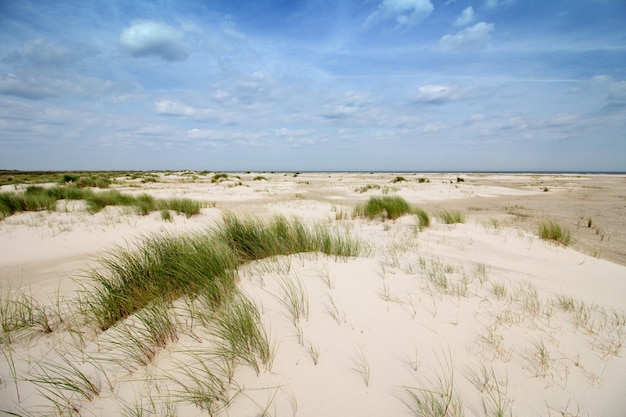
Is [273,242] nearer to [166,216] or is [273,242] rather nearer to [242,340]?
[242,340]

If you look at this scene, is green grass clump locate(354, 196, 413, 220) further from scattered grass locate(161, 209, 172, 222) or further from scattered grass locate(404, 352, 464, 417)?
scattered grass locate(404, 352, 464, 417)

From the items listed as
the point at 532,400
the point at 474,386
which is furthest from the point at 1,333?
the point at 532,400

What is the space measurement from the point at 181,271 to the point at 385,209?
7475 mm

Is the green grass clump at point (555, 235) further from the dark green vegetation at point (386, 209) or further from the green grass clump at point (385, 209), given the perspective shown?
the green grass clump at point (385, 209)

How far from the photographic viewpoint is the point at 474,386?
67.8 inches

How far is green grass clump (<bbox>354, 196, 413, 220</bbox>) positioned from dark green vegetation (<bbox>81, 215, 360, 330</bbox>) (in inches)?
182

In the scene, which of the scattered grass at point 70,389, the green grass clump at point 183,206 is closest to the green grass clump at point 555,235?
the scattered grass at point 70,389

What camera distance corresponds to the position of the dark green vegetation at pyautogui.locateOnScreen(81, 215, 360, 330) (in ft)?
8.50

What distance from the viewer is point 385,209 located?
9.20m

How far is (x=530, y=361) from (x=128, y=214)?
426 inches

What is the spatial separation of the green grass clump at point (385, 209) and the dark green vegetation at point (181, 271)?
463 centimetres

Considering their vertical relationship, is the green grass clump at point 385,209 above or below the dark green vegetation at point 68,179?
below

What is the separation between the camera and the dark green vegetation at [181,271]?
259 centimetres

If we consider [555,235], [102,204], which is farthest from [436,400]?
[102,204]
